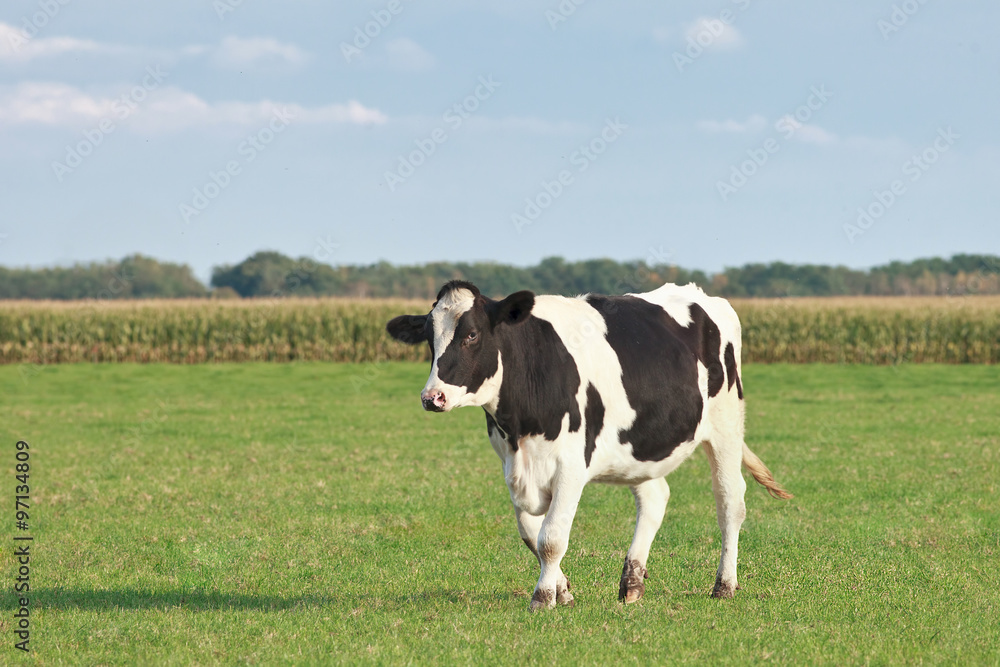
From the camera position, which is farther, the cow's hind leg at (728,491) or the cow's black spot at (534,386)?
the cow's hind leg at (728,491)

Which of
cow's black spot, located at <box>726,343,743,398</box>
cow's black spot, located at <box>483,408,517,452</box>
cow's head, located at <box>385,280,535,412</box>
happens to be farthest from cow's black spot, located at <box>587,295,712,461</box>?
cow's head, located at <box>385,280,535,412</box>

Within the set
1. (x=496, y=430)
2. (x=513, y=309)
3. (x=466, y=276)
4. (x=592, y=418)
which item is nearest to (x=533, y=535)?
(x=496, y=430)

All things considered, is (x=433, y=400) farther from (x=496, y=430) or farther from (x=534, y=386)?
(x=496, y=430)

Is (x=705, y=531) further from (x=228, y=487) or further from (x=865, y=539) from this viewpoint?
(x=228, y=487)

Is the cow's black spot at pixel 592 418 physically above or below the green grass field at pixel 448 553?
above

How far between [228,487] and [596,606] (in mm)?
8532

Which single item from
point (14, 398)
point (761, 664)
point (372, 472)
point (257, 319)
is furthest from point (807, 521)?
point (257, 319)

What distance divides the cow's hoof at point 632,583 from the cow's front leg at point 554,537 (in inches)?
35.1

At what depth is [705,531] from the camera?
37.9ft

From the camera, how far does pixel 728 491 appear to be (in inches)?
344

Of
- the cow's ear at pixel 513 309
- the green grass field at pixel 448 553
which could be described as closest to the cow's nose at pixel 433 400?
the cow's ear at pixel 513 309

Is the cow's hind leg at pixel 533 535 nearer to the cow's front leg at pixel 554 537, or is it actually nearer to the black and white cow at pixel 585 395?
the black and white cow at pixel 585 395

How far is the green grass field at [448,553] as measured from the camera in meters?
7.01

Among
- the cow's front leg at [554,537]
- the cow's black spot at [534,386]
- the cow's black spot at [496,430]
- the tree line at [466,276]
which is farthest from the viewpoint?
the tree line at [466,276]
